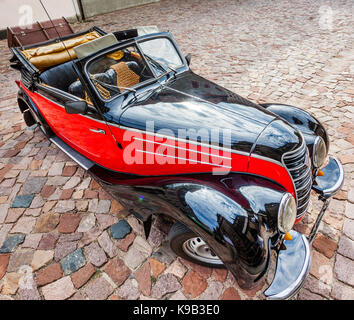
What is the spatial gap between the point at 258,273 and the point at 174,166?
1161 millimetres

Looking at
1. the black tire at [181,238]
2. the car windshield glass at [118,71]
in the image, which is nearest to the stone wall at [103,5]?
the car windshield glass at [118,71]

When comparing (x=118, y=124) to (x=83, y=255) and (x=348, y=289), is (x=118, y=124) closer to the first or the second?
(x=83, y=255)

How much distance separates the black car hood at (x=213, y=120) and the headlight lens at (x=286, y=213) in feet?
1.30

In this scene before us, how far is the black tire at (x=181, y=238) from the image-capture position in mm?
2148

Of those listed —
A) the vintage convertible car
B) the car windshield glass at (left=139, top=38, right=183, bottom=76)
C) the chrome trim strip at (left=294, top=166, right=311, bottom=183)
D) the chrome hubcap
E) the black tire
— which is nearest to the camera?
the vintage convertible car

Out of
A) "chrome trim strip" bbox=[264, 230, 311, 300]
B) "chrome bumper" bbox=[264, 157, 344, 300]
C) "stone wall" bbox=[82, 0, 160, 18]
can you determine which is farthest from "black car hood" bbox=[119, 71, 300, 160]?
"stone wall" bbox=[82, 0, 160, 18]

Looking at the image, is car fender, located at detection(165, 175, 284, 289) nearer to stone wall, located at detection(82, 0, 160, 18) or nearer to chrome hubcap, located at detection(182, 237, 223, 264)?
chrome hubcap, located at detection(182, 237, 223, 264)

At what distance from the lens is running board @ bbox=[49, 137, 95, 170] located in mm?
3239

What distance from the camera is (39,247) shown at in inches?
111

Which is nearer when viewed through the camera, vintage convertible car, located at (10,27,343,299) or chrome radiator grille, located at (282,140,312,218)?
vintage convertible car, located at (10,27,343,299)

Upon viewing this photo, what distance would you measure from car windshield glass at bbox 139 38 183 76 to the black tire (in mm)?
1784

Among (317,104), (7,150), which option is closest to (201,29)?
(317,104)

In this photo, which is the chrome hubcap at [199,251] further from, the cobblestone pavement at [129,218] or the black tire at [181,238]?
the cobblestone pavement at [129,218]

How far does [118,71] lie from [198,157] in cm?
147
